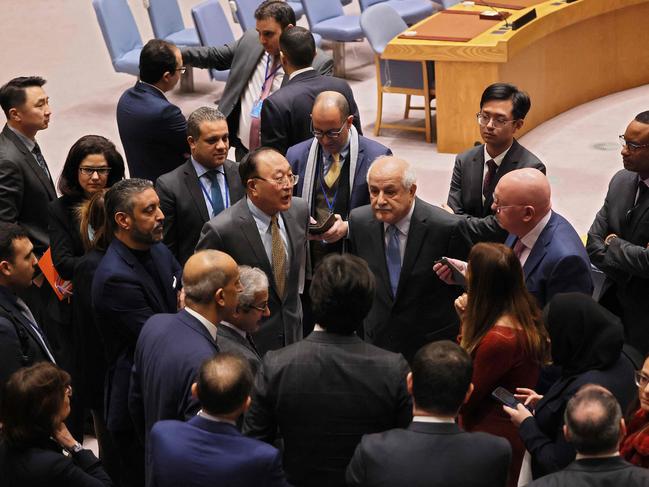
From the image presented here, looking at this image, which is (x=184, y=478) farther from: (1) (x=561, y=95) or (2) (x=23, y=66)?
(2) (x=23, y=66)

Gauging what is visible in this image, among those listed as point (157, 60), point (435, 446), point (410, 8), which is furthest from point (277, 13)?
point (410, 8)

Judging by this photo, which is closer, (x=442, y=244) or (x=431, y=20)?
(x=442, y=244)

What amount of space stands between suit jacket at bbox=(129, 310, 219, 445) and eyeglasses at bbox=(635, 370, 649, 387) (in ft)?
4.76

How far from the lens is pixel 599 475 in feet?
10.4

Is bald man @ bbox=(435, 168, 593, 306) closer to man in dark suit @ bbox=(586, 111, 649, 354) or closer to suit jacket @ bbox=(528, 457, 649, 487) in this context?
man in dark suit @ bbox=(586, 111, 649, 354)

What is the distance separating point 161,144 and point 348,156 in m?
1.20

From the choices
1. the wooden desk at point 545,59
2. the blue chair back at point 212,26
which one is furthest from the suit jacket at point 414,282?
the blue chair back at point 212,26

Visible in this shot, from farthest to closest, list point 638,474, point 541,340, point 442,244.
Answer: point 442,244, point 541,340, point 638,474

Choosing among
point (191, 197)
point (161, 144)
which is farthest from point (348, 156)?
point (161, 144)

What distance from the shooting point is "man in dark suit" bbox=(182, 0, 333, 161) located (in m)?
6.55

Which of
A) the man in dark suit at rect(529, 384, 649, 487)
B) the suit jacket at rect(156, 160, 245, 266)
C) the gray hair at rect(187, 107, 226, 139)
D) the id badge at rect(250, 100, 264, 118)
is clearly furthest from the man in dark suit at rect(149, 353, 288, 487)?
the id badge at rect(250, 100, 264, 118)

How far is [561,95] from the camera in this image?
9922 millimetres

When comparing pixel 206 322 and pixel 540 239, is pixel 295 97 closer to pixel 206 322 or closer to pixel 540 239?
pixel 540 239

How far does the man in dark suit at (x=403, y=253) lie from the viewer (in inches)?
192
